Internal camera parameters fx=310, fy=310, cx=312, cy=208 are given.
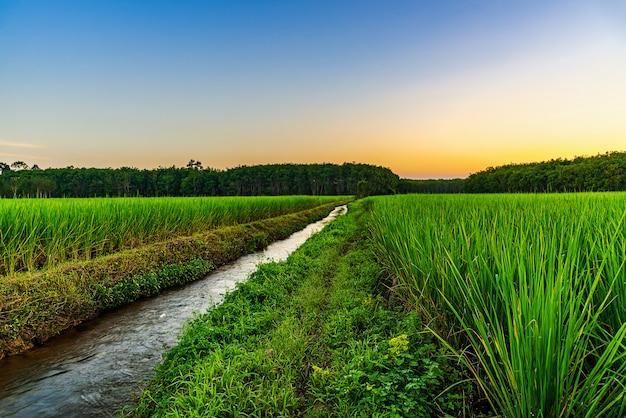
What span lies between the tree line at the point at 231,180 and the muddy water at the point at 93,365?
4950 centimetres

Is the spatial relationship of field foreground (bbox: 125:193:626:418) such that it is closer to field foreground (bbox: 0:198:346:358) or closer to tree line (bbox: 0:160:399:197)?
field foreground (bbox: 0:198:346:358)

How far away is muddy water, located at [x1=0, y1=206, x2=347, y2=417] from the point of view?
335 cm

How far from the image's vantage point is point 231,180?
3947 inches

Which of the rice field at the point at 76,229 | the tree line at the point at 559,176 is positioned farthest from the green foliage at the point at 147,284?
the tree line at the point at 559,176

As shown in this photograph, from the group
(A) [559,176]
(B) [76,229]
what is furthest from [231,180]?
(B) [76,229]

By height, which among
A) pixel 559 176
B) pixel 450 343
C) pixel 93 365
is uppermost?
pixel 559 176

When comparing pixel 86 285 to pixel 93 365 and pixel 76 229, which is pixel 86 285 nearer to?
pixel 76 229

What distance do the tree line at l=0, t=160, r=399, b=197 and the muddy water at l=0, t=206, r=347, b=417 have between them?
49496 millimetres

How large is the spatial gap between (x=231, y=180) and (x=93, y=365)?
99.6 metres

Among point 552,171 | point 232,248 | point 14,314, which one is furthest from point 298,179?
point 14,314

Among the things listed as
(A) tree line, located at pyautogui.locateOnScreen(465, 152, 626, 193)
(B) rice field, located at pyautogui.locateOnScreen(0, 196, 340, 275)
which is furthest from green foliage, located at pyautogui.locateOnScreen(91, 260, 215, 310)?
(A) tree line, located at pyautogui.locateOnScreen(465, 152, 626, 193)

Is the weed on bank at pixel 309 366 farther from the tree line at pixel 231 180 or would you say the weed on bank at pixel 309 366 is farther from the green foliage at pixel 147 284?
the tree line at pixel 231 180

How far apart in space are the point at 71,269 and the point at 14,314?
129 cm

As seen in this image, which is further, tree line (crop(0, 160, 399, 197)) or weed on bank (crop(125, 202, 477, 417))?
tree line (crop(0, 160, 399, 197))
